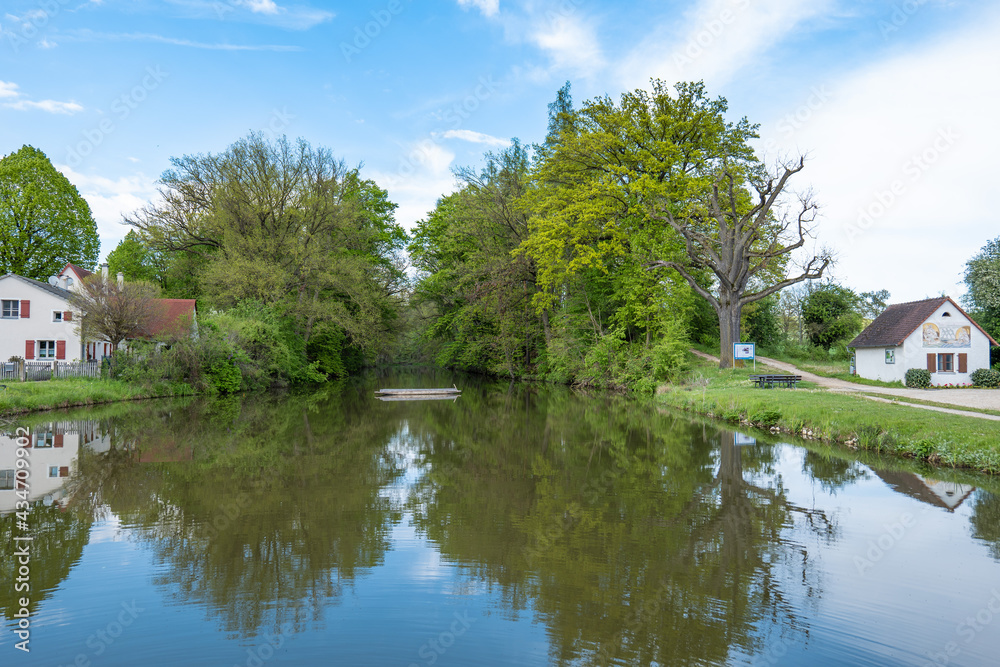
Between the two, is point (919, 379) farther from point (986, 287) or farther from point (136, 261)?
point (136, 261)

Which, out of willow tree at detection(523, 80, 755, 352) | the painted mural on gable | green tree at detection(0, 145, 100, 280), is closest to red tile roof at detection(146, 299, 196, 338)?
green tree at detection(0, 145, 100, 280)

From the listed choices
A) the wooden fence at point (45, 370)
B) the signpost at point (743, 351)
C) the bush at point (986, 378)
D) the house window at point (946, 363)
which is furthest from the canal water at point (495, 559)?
the bush at point (986, 378)

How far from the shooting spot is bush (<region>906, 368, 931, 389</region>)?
2653 centimetres

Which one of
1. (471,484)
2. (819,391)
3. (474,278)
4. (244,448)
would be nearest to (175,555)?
(471,484)

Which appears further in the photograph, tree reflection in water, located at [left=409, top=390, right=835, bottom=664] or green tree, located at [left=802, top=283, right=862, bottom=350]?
green tree, located at [left=802, top=283, right=862, bottom=350]

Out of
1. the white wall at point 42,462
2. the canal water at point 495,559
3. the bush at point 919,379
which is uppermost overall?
the bush at point 919,379

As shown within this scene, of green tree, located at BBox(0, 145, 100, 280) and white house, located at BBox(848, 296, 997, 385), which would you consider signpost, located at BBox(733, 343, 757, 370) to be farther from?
green tree, located at BBox(0, 145, 100, 280)

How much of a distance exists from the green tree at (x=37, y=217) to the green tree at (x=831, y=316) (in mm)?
51239

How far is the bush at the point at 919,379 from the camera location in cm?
2653

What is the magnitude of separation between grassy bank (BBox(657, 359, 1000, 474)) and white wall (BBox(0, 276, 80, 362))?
31347 millimetres

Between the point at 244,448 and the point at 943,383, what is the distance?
96.0ft

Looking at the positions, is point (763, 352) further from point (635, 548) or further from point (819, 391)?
point (635, 548)

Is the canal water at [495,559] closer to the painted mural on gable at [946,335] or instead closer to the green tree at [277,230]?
the painted mural on gable at [946,335]

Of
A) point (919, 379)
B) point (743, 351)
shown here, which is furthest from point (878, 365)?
point (743, 351)
